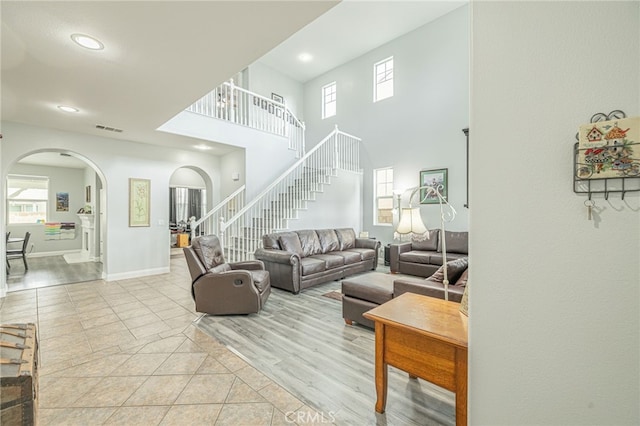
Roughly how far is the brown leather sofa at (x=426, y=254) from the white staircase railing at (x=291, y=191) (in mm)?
2305

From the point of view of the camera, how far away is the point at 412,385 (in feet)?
6.93

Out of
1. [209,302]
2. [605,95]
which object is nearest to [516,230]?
[605,95]

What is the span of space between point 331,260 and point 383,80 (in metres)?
5.43

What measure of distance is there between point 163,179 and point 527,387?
21.6 ft

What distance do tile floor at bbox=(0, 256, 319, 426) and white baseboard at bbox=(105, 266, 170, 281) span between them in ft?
4.45

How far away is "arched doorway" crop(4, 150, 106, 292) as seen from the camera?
7.45m

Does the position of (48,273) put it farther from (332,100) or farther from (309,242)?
(332,100)

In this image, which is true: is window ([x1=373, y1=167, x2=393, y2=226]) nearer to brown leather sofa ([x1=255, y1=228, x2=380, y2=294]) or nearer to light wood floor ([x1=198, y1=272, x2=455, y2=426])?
brown leather sofa ([x1=255, y1=228, x2=380, y2=294])

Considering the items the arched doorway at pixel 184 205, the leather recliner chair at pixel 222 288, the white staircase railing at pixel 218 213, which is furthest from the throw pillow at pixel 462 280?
the arched doorway at pixel 184 205

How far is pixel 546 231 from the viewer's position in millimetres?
1027

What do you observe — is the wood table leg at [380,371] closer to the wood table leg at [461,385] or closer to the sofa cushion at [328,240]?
the wood table leg at [461,385]

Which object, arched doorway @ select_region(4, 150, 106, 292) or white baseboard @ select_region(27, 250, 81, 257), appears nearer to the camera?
arched doorway @ select_region(4, 150, 106, 292)

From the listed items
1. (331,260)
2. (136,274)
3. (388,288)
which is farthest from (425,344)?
(136,274)

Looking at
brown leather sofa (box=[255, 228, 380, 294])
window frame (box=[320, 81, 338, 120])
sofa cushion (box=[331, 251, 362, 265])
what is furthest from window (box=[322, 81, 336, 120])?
sofa cushion (box=[331, 251, 362, 265])
